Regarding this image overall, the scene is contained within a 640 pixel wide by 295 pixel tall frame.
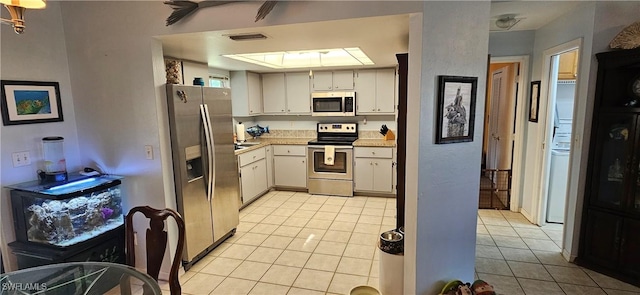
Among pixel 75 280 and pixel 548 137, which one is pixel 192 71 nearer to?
pixel 75 280

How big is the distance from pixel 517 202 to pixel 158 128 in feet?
14.1

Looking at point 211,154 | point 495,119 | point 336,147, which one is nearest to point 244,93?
point 336,147

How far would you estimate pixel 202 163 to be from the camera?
3.01 metres

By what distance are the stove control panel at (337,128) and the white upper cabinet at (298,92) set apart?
0.35m

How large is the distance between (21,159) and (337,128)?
390 centimetres

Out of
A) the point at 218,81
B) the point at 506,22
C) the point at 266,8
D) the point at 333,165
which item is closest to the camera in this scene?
the point at 266,8

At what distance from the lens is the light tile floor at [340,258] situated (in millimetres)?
2596

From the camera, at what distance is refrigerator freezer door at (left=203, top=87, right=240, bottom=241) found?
314 cm

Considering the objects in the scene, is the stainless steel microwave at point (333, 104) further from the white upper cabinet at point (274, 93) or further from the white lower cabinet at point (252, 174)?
the white lower cabinet at point (252, 174)

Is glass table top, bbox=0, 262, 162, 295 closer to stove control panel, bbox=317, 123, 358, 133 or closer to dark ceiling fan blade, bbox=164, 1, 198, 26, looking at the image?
dark ceiling fan blade, bbox=164, 1, 198, 26

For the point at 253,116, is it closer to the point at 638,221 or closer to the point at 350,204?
the point at 350,204

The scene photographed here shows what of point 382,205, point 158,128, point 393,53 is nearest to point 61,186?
point 158,128

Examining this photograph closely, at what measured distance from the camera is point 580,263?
9.28 ft

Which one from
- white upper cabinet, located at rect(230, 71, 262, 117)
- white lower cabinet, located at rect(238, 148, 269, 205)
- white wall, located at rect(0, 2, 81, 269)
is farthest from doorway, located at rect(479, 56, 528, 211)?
white wall, located at rect(0, 2, 81, 269)
